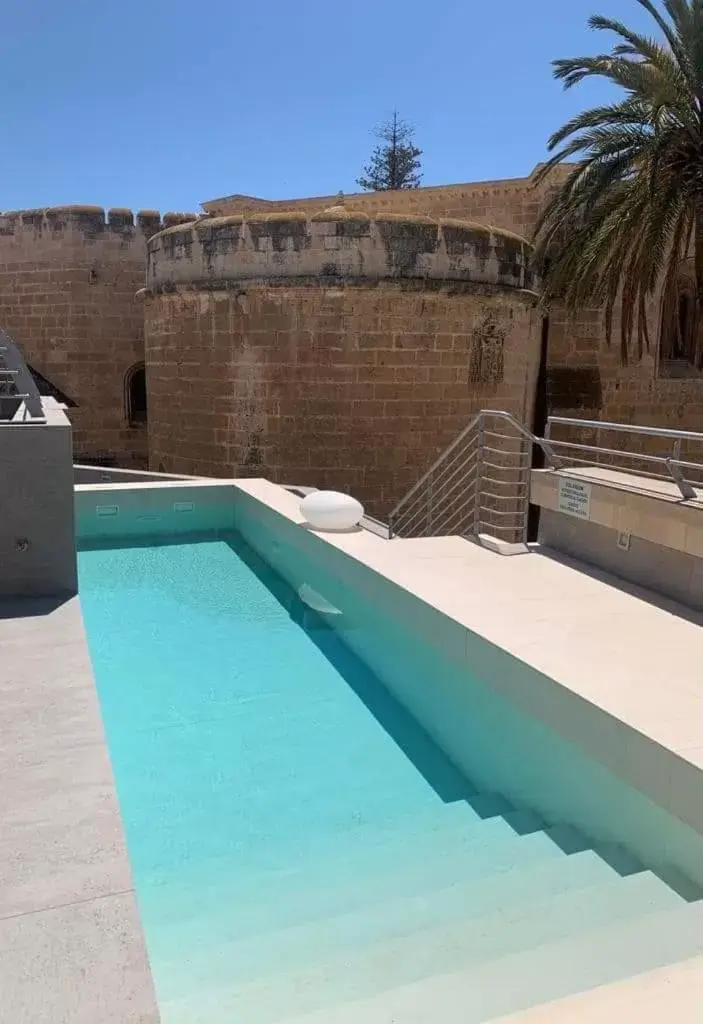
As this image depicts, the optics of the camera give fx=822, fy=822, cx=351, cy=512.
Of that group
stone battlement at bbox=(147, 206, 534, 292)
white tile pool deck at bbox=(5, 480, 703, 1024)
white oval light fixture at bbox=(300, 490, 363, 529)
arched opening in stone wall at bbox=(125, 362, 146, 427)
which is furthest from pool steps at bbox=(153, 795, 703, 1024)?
arched opening in stone wall at bbox=(125, 362, 146, 427)

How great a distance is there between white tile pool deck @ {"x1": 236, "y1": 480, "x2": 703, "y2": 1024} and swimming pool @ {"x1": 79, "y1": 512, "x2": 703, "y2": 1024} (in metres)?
0.27

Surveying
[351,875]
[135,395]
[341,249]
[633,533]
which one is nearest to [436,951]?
[351,875]

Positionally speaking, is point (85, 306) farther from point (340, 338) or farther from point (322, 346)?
point (340, 338)

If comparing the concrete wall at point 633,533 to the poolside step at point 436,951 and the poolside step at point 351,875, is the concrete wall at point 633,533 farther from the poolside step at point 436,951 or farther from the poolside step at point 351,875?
the poolside step at point 436,951

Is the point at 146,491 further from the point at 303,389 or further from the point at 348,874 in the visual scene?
the point at 348,874

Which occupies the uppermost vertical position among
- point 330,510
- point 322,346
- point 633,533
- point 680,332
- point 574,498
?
point 680,332

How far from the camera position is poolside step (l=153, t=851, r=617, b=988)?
240 cm

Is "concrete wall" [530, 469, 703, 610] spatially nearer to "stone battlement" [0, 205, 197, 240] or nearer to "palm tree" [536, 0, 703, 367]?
"palm tree" [536, 0, 703, 367]

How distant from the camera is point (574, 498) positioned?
19.4 ft

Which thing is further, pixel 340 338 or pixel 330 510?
pixel 340 338

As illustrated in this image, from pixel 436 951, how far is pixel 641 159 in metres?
9.64

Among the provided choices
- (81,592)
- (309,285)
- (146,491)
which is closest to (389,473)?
Result: (309,285)

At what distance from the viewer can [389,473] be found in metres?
10.3

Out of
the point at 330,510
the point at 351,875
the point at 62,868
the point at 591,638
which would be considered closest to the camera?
the point at 62,868
